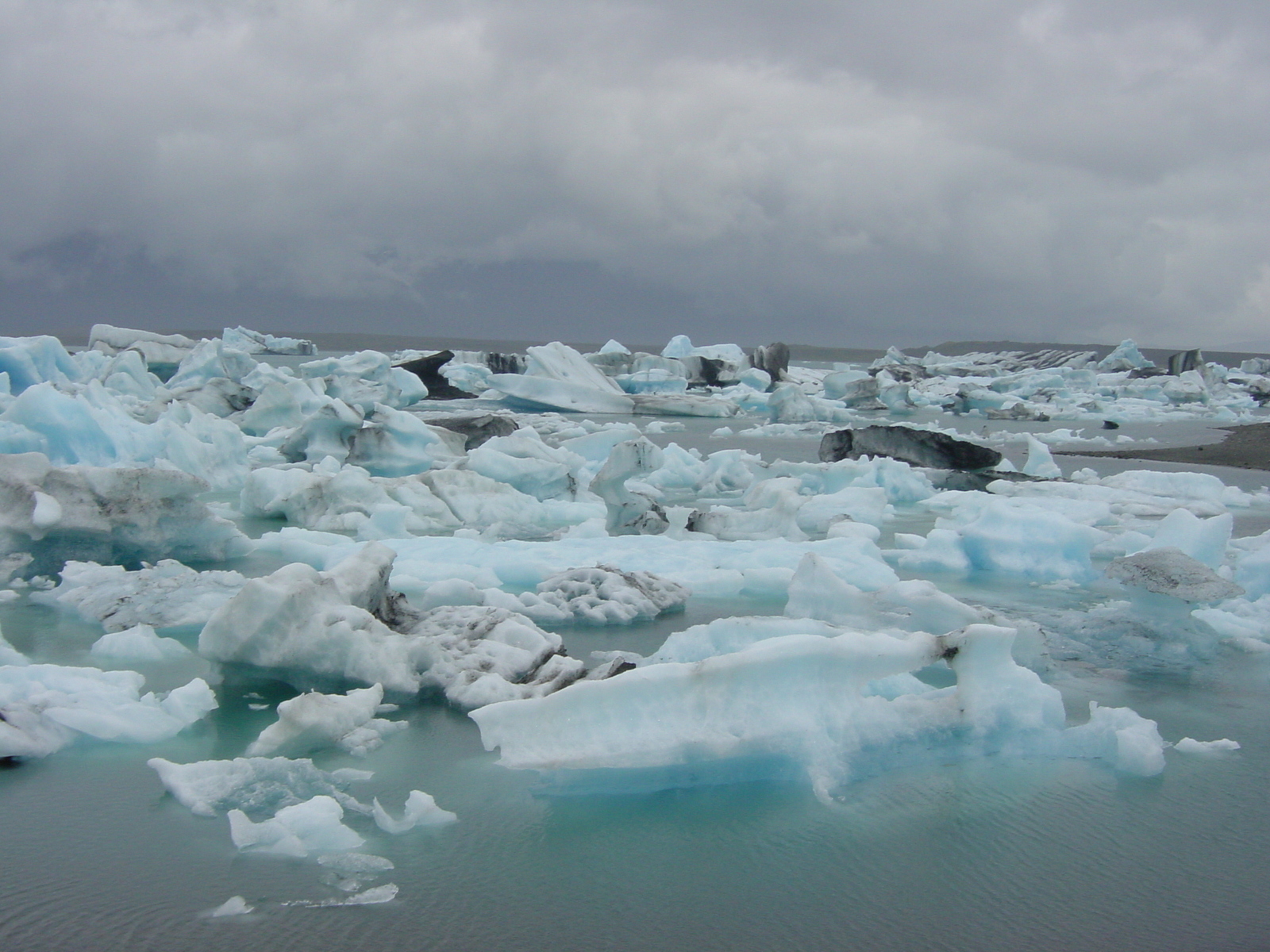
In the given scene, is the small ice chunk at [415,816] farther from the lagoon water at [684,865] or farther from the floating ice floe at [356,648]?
the floating ice floe at [356,648]

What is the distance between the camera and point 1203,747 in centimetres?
309

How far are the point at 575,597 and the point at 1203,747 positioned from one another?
2422mm

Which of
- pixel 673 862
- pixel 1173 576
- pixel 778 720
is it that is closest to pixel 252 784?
pixel 673 862

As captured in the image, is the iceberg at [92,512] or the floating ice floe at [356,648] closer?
the floating ice floe at [356,648]

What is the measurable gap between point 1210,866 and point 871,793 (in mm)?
769

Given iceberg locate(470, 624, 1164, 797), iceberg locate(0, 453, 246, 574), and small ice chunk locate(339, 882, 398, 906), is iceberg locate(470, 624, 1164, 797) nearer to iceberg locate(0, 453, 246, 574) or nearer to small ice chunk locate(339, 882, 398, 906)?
small ice chunk locate(339, 882, 398, 906)

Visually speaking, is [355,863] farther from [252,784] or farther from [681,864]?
[681,864]

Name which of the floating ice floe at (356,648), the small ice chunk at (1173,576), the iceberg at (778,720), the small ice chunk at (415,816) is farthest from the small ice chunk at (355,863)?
the small ice chunk at (1173,576)

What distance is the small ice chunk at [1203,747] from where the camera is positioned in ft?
10.1

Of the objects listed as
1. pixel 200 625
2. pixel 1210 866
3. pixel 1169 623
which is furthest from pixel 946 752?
pixel 200 625

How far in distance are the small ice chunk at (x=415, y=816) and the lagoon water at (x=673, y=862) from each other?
0.09 feet

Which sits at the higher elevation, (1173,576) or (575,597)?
(1173,576)

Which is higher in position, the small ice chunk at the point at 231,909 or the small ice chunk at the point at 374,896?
the small ice chunk at the point at 231,909

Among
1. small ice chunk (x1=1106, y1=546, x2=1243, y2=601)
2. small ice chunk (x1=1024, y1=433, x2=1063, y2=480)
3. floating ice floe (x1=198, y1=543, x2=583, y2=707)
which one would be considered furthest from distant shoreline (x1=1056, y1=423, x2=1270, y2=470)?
floating ice floe (x1=198, y1=543, x2=583, y2=707)
